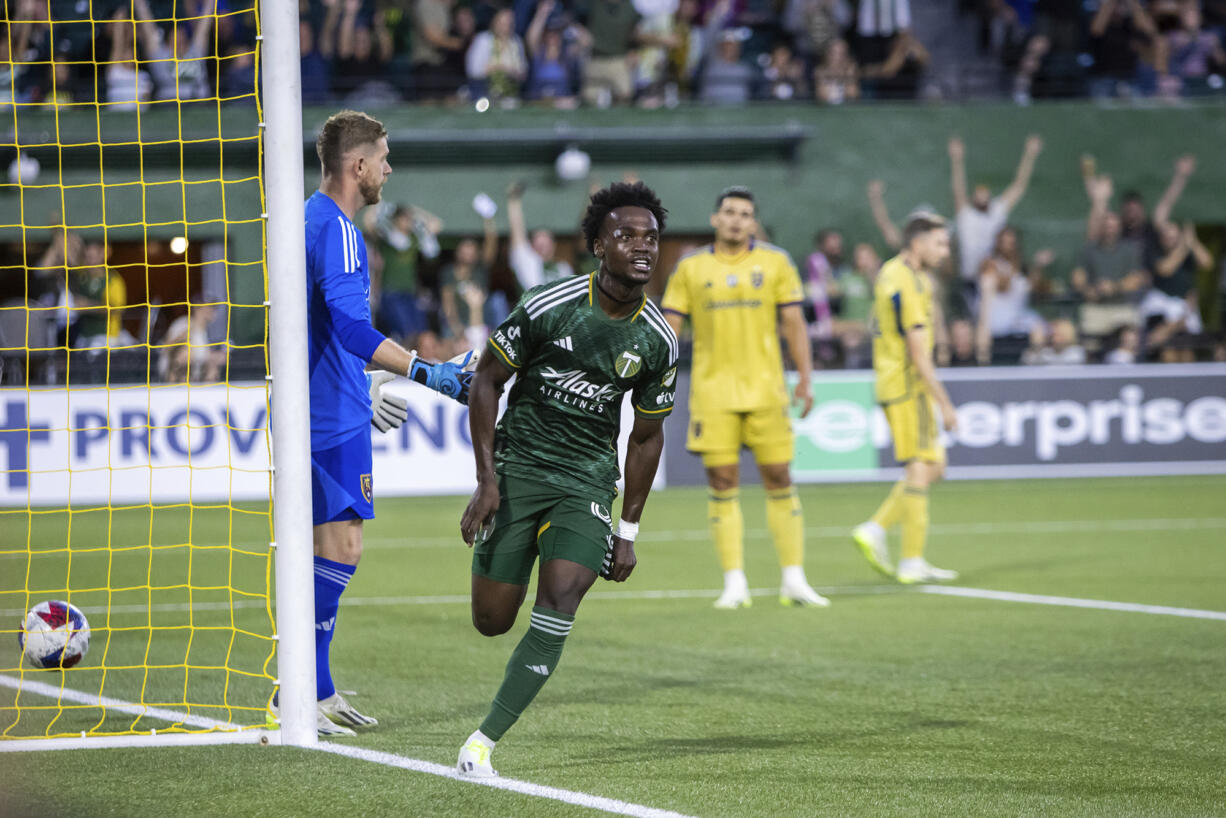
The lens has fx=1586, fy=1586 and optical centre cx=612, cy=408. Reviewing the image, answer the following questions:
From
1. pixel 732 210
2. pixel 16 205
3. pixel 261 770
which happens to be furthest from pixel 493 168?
Result: pixel 261 770

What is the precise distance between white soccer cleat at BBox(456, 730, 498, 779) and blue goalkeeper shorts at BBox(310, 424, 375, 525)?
1.25 meters

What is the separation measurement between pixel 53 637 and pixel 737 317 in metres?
4.61

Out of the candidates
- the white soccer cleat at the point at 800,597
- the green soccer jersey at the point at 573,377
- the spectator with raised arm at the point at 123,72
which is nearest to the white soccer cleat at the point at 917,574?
the white soccer cleat at the point at 800,597

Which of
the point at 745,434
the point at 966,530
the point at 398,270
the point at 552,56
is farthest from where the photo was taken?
the point at 552,56

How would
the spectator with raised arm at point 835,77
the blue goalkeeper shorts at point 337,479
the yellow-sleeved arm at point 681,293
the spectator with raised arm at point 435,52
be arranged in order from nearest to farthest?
the blue goalkeeper shorts at point 337,479 → the yellow-sleeved arm at point 681,293 → the spectator with raised arm at point 435,52 → the spectator with raised arm at point 835,77

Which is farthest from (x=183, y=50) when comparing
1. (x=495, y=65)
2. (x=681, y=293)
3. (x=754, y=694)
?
(x=754, y=694)

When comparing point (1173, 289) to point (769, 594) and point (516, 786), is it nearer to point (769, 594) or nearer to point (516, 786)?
point (769, 594)

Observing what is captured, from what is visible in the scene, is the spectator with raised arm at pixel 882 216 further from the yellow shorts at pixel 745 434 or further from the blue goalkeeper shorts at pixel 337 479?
the blue goalkeeper shorts at pixel 337 479

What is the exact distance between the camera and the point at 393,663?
24.8 ft

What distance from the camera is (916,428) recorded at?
1049 cm

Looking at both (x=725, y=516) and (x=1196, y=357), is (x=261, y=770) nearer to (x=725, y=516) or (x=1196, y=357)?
(x=725, y=516)

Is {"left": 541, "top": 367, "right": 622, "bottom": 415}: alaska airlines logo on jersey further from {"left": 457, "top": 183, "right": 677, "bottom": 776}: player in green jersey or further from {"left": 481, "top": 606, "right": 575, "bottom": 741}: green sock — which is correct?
{"left": 481, "top": 606, "right": 575, "bottom": 741}: green sock

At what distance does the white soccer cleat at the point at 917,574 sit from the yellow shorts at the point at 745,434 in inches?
57.2

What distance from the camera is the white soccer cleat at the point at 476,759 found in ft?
16.6
